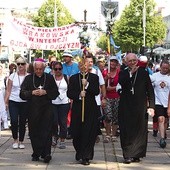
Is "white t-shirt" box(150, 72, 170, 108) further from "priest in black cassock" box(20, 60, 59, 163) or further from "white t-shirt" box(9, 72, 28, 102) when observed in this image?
"priest in black cassock" box(20, 60, 59, 163)

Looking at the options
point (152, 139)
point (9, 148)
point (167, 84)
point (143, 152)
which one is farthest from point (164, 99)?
point (9, 148)

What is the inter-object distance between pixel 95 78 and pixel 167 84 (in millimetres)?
2770

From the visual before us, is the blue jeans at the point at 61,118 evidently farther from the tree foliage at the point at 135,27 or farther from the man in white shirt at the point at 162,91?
the tree foliage at the point at 135,27

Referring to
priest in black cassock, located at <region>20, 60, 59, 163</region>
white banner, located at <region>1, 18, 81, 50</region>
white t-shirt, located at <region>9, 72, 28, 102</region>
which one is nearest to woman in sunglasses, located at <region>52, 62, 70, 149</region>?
white t-shirt, located at <region>9, 72, 28, 102</region>

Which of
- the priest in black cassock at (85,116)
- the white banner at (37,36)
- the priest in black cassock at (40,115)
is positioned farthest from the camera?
the white banner at (37,36)

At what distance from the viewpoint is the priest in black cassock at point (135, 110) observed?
28.1ft

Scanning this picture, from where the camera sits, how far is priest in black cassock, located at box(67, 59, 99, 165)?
28.1 ft

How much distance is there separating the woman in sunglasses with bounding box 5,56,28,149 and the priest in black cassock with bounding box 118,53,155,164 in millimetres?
2383

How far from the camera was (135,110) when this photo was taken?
8602 millimetres

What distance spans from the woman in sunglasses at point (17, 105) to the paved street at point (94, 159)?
0.32m

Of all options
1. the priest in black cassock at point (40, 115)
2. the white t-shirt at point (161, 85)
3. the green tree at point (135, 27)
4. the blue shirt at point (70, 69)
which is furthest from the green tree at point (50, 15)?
the priest in black cassock at point (40, 115)

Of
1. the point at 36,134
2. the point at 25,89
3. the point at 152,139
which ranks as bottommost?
the point at 152,139

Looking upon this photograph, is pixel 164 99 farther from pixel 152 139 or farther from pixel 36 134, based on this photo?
pixel 36 134

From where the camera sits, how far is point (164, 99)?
10906mm
